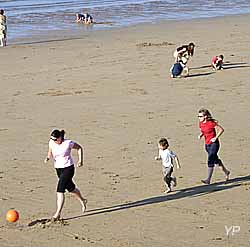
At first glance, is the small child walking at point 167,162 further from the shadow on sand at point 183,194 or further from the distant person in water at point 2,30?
the distant person in water at point 2,30

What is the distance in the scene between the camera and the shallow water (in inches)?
1400

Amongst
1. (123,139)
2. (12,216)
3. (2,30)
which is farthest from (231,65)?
(12,216)

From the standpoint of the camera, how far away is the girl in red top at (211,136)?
1173 cm

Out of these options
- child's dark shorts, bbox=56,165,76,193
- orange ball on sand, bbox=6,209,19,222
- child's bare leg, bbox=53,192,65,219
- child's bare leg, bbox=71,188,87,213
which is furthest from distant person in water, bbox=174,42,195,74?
orange ball on sand, bbox=6,209,19,222

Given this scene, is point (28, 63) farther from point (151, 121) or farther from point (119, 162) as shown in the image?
point (119, 162)

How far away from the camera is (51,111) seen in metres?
17.2

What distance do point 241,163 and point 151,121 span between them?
3.56 metres

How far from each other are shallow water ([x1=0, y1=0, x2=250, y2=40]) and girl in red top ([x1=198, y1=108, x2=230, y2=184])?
67.5 feet

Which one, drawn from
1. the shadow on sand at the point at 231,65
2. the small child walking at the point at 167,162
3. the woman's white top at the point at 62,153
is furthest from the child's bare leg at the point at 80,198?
the shadow on sand at the point at 231,65

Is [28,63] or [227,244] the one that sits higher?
[28,63]

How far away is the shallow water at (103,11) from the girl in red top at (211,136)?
20.6 metres

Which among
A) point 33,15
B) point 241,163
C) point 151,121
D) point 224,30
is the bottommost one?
point 241,163

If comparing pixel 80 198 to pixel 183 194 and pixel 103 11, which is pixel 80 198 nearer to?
pixel 183 194

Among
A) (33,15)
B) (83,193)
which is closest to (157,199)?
(83,193)
